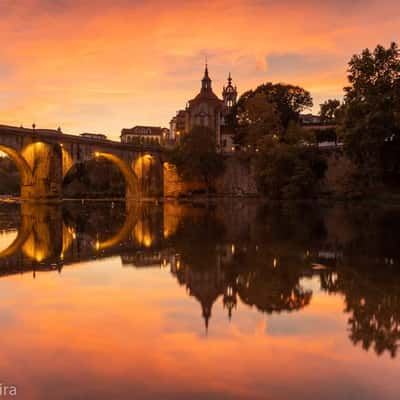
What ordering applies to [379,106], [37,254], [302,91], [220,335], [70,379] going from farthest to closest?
[302,91] < [379,106] < [37,254] < [220,335] < [70,379]

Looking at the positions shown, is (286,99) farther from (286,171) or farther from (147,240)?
(147,240)

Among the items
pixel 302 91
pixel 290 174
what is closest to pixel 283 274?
Result: pixel 290 174

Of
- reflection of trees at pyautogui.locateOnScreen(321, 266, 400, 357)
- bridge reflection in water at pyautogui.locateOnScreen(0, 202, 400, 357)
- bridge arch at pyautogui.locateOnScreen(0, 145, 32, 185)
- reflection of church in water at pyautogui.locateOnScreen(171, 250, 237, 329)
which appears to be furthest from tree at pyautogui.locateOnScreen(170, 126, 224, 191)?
reflection of trees at pyautogui.locateOnScreen(321, 266, 400, 357)

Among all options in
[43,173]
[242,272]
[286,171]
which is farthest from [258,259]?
[43,173]

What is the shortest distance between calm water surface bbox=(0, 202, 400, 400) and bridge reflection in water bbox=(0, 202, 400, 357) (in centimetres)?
7

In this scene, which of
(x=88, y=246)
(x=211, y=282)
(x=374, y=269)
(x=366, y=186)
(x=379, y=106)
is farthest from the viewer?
(x=366, y=186)

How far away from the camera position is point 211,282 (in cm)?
1305

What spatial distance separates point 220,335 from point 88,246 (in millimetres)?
12505

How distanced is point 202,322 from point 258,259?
6.95 m

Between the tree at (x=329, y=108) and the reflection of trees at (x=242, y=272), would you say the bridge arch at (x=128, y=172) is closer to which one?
the tree at (x=329, y=108)

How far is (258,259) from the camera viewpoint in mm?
16328

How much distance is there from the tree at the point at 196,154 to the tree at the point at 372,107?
2830 centimetres

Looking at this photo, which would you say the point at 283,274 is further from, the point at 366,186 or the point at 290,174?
the point at 290,174

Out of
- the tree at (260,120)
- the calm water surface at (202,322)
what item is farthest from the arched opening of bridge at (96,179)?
the calm water surface at (202,322)
